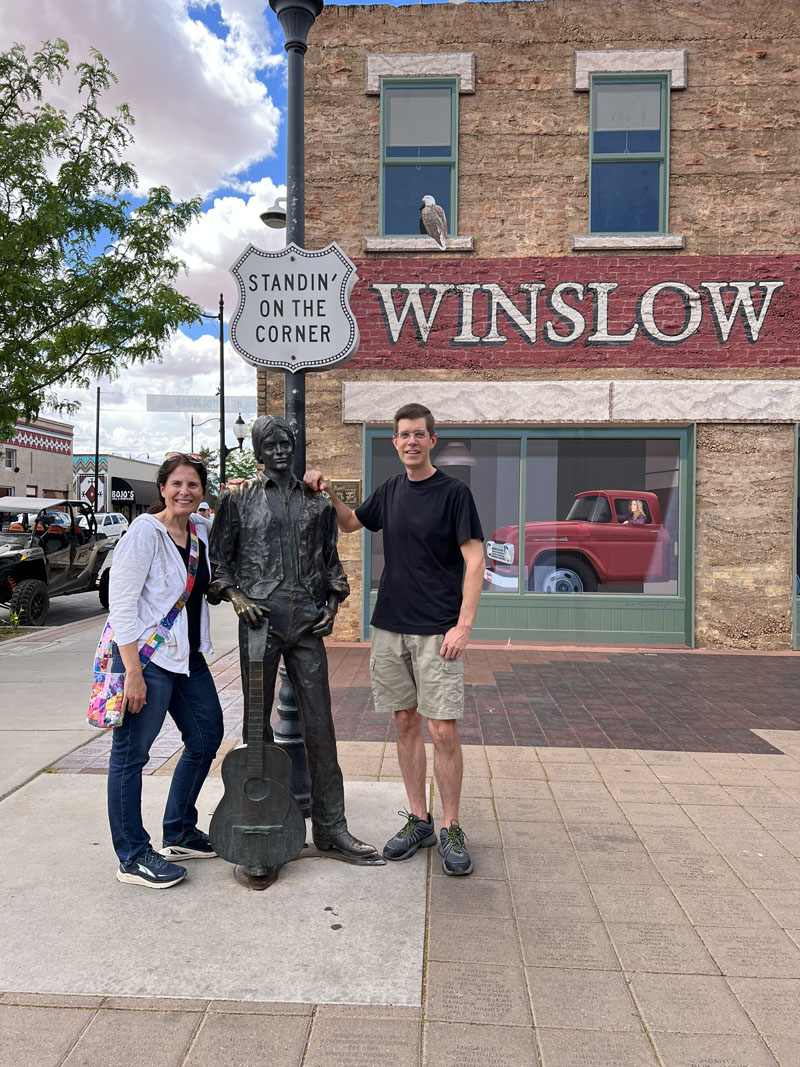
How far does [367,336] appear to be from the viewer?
9273mm

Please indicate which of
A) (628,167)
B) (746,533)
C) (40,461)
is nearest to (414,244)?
(628,167)

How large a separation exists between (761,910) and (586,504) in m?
6.70

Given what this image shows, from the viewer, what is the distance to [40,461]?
41062 millimetres

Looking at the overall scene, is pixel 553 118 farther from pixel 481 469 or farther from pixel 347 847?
pixel 347 847

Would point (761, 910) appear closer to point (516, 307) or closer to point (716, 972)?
point (716, 972)

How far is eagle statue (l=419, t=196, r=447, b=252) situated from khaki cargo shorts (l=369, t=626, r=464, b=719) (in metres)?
6.64

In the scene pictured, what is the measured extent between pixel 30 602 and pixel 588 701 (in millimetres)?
8218

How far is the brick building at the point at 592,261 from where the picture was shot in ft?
29.8

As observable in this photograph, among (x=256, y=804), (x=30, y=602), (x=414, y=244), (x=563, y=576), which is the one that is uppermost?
(x=414, y=244)

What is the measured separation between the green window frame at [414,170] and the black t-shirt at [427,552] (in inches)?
262

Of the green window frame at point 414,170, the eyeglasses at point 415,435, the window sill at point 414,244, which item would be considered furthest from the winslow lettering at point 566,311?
the eyeglasses at point 415,435

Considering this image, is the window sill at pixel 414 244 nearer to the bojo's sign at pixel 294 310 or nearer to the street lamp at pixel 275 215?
the street lamp at pixel 275 215

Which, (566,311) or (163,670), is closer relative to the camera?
(163,670)

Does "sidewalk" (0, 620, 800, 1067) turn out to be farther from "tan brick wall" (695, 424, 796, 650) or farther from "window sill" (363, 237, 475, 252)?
"window sill" (363, 237, 475, 252)
